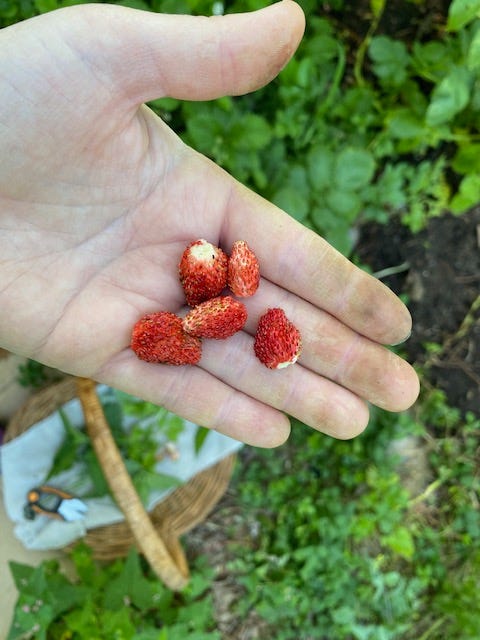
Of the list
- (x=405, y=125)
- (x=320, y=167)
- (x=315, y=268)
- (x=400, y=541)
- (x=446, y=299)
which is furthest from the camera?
(x=446, y=299)

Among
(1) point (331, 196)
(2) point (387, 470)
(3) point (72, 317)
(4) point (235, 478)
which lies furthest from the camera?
(4) point (235, 478)

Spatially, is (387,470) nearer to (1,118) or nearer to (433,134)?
(433,134)

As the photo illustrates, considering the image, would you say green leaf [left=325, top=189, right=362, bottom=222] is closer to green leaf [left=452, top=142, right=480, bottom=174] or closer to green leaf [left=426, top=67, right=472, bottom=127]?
green leaf [left=426, top=67, right=472, bottom=127]

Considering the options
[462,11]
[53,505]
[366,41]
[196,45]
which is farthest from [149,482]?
[366,41]

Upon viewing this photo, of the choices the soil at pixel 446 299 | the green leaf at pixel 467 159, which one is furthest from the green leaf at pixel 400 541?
the green leaf at pixel 467 159

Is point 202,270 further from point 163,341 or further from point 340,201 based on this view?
point 340,201

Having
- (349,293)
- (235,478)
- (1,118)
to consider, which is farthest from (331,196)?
(235,478)
